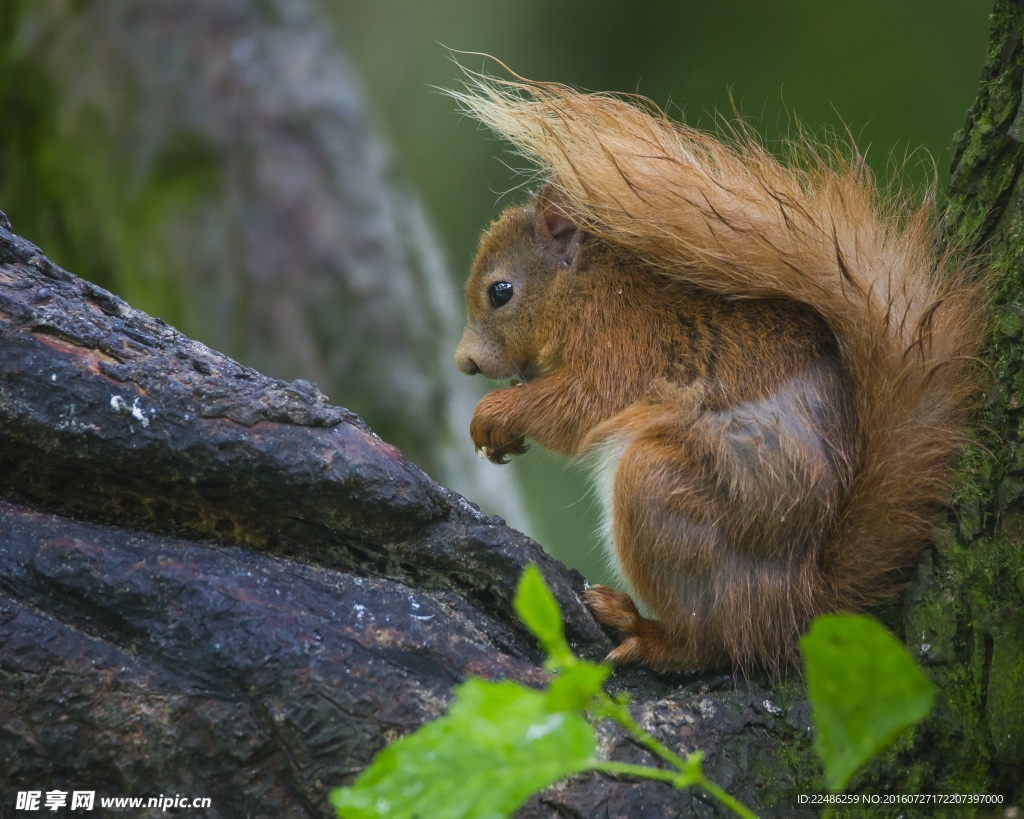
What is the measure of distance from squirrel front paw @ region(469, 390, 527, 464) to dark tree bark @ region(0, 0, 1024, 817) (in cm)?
68

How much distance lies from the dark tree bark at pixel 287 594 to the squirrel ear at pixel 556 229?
3.22ft

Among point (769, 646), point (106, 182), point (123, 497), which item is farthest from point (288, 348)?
point (769, 646)

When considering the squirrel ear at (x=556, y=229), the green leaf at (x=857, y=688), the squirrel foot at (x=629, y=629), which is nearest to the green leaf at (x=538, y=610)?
the green leaf at (x=857, y=688)

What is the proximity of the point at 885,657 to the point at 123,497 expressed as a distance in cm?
124

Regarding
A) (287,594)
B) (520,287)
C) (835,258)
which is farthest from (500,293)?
(287,594)

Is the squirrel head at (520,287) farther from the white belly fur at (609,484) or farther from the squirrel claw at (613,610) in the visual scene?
the squirrel claw at (613,610)

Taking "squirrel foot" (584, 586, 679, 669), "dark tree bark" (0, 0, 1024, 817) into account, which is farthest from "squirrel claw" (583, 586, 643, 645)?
"dark tree bark" (0, 0, 1024, 817)

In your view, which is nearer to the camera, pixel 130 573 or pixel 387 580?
pixel 130 573

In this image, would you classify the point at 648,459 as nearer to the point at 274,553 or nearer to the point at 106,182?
the point at 274,553

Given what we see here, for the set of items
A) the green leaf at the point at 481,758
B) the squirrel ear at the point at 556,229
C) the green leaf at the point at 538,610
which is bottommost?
the green leaf at the point at 481,758

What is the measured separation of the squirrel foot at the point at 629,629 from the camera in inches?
68.0

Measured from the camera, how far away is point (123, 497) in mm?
1467

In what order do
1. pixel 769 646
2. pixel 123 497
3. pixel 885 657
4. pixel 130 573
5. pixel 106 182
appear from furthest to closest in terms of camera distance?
pixel 106 182
pixel 769 646
pixel 123 497
pixel 130 573
pixel 885 657

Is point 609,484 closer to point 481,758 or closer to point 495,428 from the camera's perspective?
point 495,428
